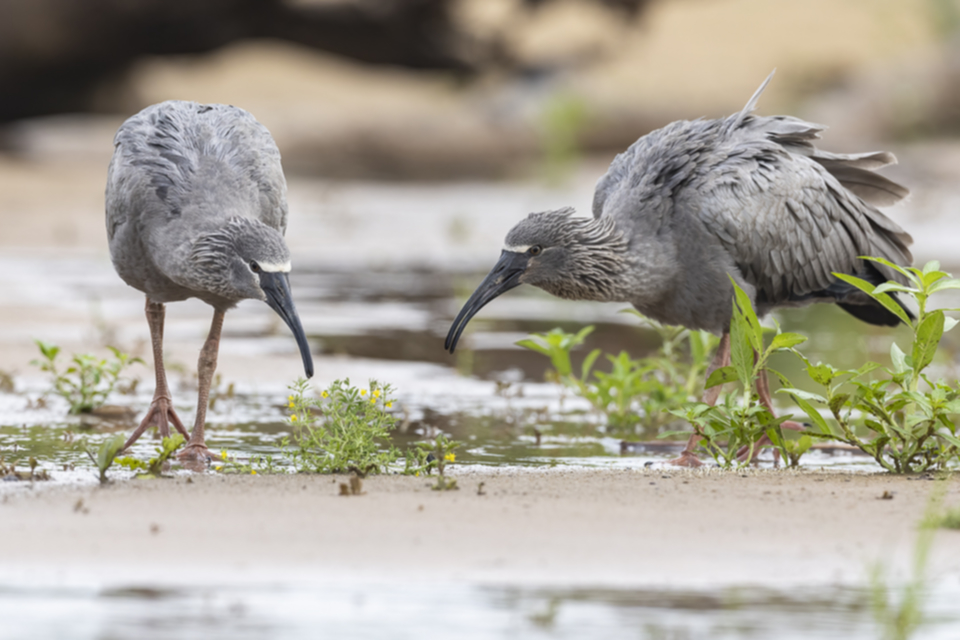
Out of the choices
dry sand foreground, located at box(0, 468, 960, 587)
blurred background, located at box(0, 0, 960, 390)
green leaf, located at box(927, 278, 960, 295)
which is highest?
blurred background, located at box(0, 0, 960, 390)

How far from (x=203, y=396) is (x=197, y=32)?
1500cm

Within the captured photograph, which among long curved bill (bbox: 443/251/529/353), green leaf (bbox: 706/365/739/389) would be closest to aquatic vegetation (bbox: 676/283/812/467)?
green leaf (bbox: 706/365/739/389)

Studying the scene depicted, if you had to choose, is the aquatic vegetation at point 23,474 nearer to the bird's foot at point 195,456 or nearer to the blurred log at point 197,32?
A: the bird's foot at point 195,456

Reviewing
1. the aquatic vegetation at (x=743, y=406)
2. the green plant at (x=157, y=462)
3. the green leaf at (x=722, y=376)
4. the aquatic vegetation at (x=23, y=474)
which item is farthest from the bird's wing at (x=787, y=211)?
the aquatic vegetation at (x=23, y=474)

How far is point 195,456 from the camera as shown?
625cm

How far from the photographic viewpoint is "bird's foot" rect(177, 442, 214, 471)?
20.1 ft

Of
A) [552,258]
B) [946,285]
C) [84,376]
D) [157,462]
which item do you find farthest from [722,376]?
[84,376]

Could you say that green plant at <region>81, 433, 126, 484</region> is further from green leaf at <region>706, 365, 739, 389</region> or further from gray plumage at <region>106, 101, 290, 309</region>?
green leaf at <region>706, 365, 739, 389</region>

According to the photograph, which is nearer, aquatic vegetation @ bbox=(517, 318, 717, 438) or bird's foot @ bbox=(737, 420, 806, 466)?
bird's foot @ bbox=(737, 420, 806, 466)

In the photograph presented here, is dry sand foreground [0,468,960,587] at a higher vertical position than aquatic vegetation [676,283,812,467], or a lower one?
lower

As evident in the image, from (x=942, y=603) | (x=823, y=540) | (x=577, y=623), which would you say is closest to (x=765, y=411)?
(x=823, y=540)

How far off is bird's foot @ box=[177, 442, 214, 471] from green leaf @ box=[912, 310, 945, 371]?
3.18 metres

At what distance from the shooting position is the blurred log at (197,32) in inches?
760

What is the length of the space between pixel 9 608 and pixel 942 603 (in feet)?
8.42
